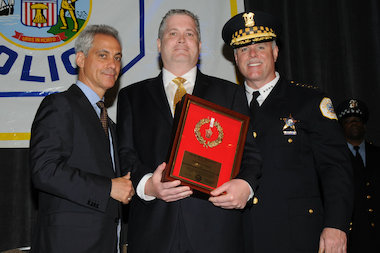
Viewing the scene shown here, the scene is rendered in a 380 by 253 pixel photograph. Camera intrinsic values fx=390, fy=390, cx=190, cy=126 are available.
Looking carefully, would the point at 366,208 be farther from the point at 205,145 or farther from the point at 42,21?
the point at 42,21

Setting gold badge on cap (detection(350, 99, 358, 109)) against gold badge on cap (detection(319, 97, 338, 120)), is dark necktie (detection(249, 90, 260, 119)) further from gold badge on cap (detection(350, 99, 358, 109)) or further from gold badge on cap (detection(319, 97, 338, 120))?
gold badge on cap (detection(350, 99, 358, 109))

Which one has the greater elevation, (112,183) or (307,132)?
(307,132)

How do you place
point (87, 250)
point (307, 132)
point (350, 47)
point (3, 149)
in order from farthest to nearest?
point (350, 47) < point (3, 149) < point (307, 132) < point (87, 250)

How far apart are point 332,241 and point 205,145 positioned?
83 cm

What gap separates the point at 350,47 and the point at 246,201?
2.28m

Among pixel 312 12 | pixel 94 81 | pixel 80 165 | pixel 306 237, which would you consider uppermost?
pixel 312 12

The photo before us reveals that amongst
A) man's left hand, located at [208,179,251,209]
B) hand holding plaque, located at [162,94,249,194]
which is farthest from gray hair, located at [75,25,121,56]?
man's left hand, located at [208,179,251,209]

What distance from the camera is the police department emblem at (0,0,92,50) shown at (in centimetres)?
304

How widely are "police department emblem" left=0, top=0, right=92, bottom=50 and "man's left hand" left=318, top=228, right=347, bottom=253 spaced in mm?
2334

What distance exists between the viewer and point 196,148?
1.59 metres

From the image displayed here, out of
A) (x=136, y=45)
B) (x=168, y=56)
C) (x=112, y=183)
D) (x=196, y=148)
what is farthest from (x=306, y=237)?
(x=136, y=45)

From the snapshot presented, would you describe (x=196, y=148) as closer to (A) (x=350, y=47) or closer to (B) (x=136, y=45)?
(B) (x=136, y=45)

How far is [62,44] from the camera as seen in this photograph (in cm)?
307

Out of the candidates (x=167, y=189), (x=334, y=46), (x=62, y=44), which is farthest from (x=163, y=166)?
(x=334, y=46)
